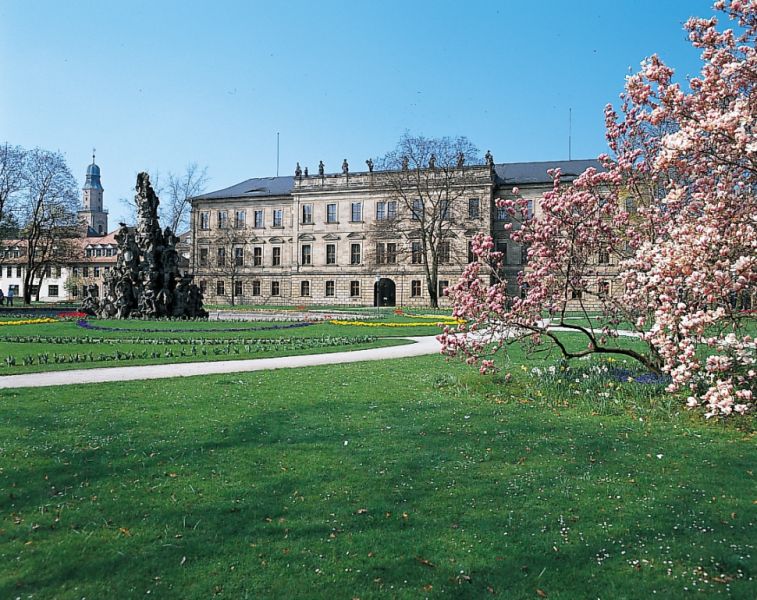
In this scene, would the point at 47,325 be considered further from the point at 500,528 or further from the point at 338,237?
the point at 338,237

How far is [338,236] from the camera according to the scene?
210 ft

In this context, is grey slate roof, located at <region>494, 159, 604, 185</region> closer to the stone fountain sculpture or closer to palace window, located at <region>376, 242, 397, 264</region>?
palace window, located at <region>376, 242, 397, 264</region>

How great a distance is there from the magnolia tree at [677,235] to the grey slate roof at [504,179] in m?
47.1

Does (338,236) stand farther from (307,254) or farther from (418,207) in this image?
(418,207)

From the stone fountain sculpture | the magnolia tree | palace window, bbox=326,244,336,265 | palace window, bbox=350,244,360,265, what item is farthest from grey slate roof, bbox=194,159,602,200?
the magnolia tree

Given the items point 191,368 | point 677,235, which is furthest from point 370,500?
point 191,368

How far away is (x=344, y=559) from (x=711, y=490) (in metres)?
3.52

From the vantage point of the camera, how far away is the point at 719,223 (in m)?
7.03

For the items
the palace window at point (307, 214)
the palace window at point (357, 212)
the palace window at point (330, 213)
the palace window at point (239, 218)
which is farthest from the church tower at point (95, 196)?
the palace window at point (357, 212)

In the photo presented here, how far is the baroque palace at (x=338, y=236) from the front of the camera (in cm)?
5884

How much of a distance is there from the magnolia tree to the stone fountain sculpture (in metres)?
23.5

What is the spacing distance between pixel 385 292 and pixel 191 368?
50.9 meters

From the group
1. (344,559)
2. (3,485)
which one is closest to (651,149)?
(344,559)

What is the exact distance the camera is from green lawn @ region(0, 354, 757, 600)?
390 cm
